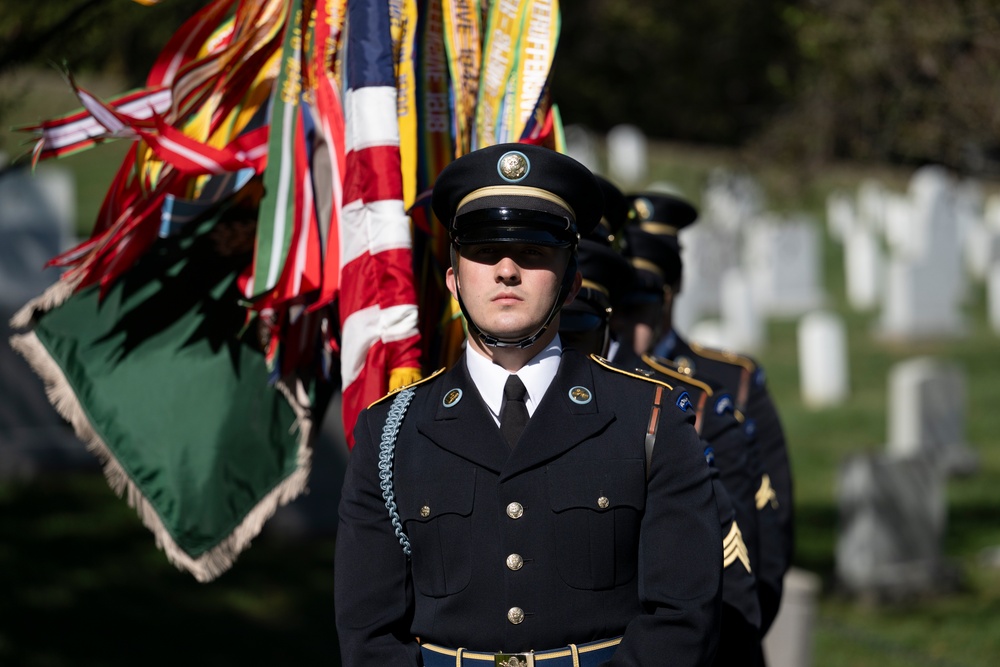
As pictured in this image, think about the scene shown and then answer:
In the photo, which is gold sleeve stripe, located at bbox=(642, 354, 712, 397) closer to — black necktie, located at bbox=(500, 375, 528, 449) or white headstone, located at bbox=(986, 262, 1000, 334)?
black necktie, located at bbox=(500, 375, 528, 449)

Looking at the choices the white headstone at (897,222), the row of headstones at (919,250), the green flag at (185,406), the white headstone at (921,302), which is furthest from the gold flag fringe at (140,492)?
the white headstone at (897,222)

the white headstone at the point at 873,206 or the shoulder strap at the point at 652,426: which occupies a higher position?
the shoulder strap at the point at 652,426

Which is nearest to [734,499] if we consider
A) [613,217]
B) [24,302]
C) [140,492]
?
[613,217]

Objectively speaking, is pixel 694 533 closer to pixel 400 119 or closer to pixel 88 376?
pixel 400 119

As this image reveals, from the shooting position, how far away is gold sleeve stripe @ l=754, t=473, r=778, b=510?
154 inches

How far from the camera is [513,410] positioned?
8.26 ft

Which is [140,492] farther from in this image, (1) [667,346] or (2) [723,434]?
(1) [667,346]

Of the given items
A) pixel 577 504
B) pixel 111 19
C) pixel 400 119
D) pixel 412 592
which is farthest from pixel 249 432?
pixel 111 19

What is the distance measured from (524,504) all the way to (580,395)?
0.80 feet

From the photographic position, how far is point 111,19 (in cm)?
537

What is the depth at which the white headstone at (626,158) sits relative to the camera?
23.7 metres

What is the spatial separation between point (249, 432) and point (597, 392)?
1311 millimetres

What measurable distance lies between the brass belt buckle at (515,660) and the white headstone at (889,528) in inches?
243

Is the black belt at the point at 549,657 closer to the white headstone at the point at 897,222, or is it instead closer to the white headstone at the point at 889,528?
the white headstone at the point at 889,528
